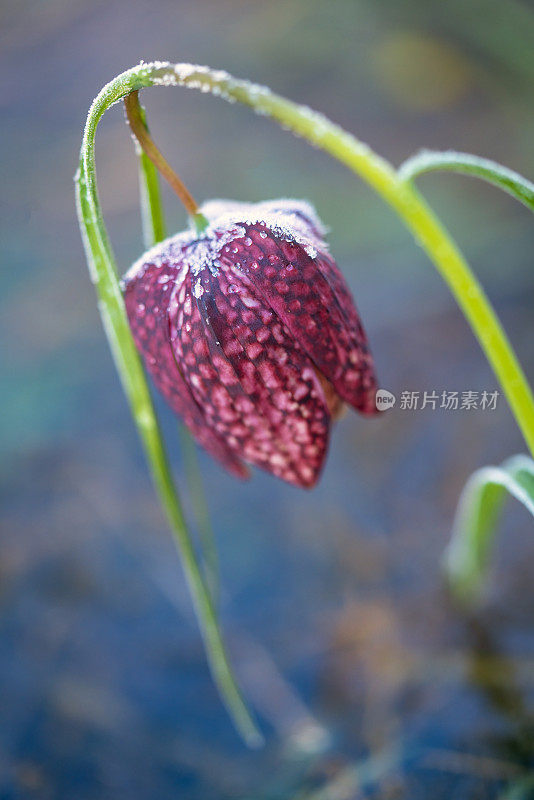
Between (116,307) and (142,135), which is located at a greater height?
(142,135)

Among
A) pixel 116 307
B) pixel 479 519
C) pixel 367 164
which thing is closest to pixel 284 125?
pixel 367 164

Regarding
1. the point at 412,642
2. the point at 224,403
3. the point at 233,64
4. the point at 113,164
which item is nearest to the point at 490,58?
the point at 233,64

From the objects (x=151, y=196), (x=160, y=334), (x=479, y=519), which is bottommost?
(x=479, y=519)

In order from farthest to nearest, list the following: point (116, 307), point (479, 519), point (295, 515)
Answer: point (295, 515) < point (479, 519) < point (116, 307)

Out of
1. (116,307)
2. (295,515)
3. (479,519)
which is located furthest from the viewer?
(295,515)

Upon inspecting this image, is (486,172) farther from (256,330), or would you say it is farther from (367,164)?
(256,330)

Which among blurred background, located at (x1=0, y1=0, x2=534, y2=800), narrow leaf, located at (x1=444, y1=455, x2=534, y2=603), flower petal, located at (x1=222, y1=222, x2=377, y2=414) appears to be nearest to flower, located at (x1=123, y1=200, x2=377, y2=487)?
flower petal, located at (x1=222, y1=222, x2=377, y2=414)

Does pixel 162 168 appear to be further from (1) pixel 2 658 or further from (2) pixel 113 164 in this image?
(2) pixel 113 164
